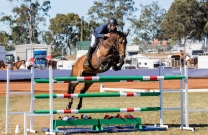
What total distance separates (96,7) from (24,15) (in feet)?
38.4

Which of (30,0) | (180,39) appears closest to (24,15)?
(30,0)

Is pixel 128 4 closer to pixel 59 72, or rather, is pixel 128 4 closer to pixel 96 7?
pixel 96 7

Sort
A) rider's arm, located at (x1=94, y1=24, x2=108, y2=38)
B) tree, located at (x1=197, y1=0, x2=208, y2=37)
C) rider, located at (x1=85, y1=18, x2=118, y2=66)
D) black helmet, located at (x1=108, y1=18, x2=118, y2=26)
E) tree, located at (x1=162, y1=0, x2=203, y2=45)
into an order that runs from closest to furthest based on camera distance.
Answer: black helmet, located at (x1=108, y1=18, x2=118, y2=26)
rider, located at (x1=85, y1=18, x2=118, y2=66)
rider's arm, located at (x1=94, y1=24, x2=108, y2=38)
tree, located at (x1=162, y1=0, x2=203, y2=45)
tree, located at (x1=197, y1=0, x2=208, y2=37)

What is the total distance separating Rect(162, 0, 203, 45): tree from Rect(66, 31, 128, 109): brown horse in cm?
5908

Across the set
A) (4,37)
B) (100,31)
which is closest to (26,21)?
(4,37)

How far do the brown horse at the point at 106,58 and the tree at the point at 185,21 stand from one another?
59081mm

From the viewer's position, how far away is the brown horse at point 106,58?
1195 cm

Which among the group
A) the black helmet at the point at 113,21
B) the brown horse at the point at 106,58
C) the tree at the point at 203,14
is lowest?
the brown horse at the point at 106,58

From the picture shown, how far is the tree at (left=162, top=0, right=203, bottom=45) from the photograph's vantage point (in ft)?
237

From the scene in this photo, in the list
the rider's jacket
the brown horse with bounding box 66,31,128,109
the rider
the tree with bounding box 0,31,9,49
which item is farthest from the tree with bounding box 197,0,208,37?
the rider's jacket

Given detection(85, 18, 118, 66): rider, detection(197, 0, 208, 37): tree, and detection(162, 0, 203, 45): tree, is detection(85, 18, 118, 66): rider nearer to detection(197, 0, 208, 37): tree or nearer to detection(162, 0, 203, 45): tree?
detection(162, 0, 203, 45): tree

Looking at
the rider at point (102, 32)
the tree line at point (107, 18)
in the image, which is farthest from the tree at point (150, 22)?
the rider at point (102, 32)

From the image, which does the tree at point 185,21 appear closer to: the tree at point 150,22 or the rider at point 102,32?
the tree at point 150,22

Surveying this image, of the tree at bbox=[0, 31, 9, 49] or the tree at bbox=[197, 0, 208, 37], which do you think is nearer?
the tree at bbox=[197, 0, 208, 37]
